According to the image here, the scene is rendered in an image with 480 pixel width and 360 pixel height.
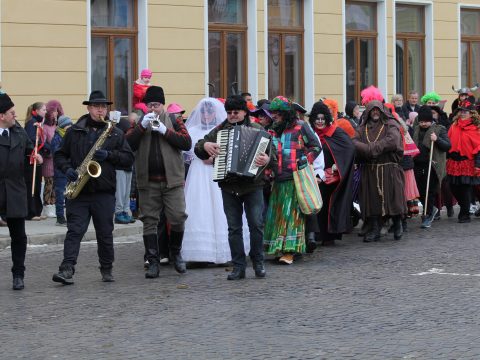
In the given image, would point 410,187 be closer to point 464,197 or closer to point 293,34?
point 464,197

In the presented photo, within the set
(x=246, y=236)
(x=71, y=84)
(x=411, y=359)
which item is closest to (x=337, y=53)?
(x=71, y=84)

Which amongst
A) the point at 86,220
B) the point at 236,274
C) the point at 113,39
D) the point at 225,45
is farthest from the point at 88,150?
the point at 225,45

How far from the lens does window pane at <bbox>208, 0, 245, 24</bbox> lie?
868 inches

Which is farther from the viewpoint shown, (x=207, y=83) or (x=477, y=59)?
(x=477, y=59)

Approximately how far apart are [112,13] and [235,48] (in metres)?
2.84

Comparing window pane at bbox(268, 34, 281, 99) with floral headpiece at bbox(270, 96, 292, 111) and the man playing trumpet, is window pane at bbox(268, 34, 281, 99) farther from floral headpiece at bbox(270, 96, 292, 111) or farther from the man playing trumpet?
Answer: the man playing trumpet

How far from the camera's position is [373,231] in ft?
49.6

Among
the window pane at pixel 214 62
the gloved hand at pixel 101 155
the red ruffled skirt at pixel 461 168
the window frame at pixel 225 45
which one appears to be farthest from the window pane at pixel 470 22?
the gloved hand at pixel 101 155

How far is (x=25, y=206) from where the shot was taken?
11312 millimetres

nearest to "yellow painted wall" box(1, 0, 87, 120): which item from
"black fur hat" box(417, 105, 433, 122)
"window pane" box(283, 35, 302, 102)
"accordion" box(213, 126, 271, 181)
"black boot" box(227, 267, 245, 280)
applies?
"window pane" box(283, 35, 302, 102)

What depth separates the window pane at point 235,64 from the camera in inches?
887

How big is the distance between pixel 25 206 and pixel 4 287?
2.66ft

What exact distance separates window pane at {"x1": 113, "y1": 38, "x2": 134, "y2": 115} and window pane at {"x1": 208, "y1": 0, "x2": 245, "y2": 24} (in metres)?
1.86

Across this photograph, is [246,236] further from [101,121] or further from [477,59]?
[477,59]
